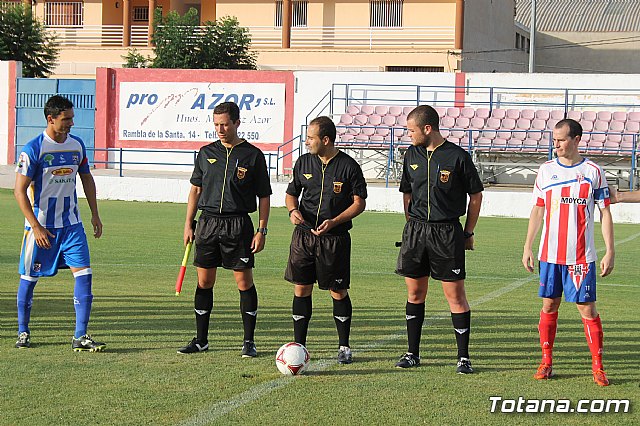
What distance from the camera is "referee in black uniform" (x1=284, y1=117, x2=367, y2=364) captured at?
7.43m

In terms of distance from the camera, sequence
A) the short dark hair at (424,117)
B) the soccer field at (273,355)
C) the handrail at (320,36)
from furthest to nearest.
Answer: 1. the handrail at (320,36)
2. the short dark hair at (424,117)
3. the soccer field at (273,355)

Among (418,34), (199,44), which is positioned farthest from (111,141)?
(418,34)

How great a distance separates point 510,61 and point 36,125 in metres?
27.9

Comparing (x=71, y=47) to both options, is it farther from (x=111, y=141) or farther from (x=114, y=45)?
(x=111, y=141)

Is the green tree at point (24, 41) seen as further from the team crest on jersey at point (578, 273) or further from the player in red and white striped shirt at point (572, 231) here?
the team crest on jersey at point (578, 273)

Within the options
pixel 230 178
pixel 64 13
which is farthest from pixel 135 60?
pixel 230 178

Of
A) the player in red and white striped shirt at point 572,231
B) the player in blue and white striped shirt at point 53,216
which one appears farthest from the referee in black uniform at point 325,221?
the player in blue and white striped shirt at point 53,216

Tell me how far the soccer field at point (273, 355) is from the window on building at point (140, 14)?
4042 cm

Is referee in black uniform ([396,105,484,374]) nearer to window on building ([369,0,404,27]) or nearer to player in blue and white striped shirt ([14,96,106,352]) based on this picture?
player in blue and white striped shirt ([14,96,106,352])

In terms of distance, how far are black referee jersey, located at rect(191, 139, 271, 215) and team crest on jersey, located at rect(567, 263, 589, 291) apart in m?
2.34

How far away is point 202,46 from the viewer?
4200 centimetres

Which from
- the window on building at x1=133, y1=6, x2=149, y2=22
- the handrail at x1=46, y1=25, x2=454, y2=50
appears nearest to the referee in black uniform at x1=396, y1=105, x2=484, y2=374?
the handrail at x1=46, y1=25, x2=454, y2=50

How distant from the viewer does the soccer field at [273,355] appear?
602 cm

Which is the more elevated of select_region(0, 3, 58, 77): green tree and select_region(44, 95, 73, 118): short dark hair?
select_region(0, 3, 58, 77): green tree
